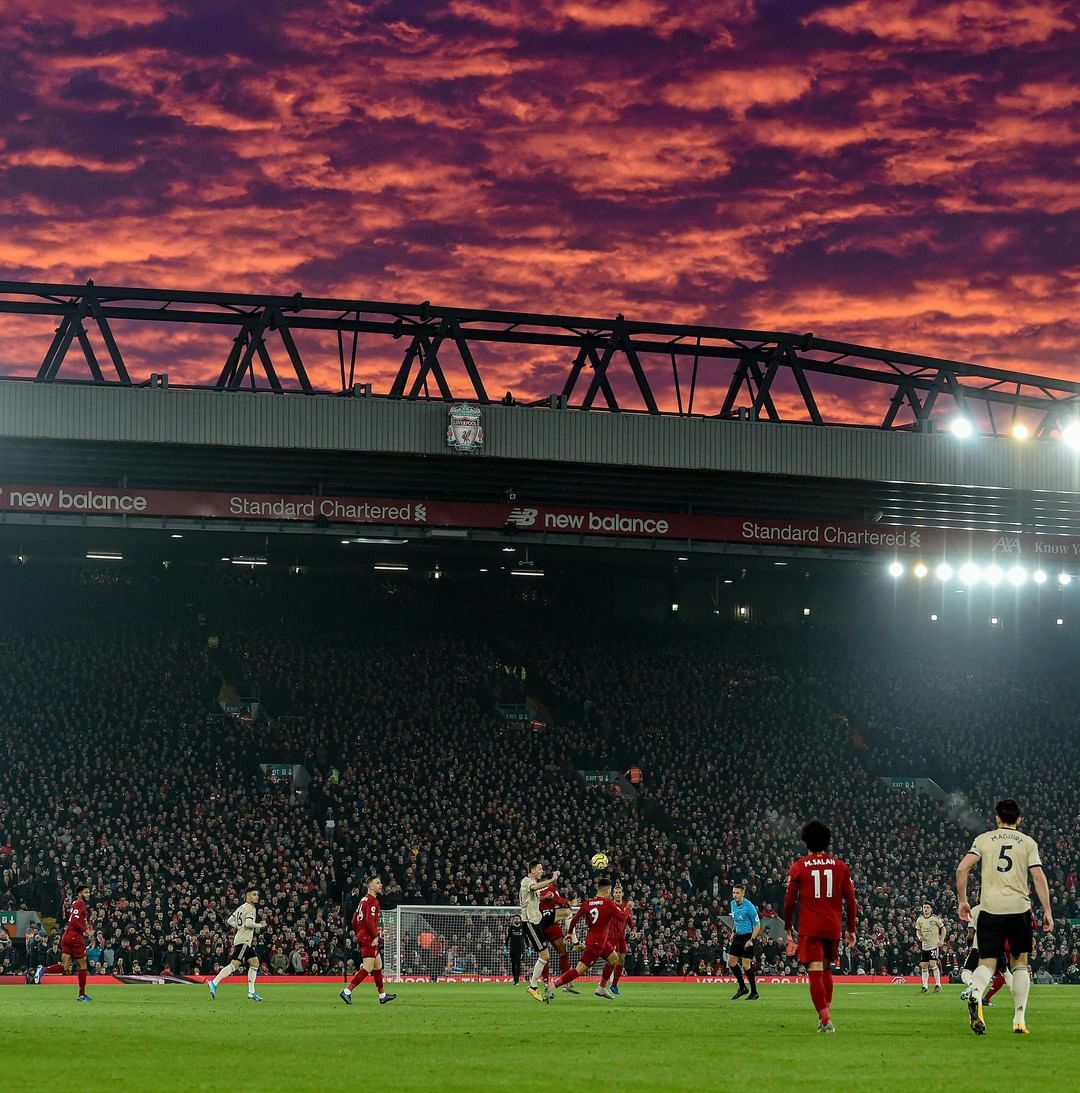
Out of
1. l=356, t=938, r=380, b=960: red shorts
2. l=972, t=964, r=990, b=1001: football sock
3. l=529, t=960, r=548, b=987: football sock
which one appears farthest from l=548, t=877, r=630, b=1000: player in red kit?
l=972, t=964, r=990, b=1001: football sock

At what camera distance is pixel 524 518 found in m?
48.3

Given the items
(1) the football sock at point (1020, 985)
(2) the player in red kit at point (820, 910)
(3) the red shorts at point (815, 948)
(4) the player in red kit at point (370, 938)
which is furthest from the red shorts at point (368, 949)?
(1) the football sock at point (1020, 985)

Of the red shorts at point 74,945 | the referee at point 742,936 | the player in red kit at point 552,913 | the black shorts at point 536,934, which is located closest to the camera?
the player in red kit at point 552,913

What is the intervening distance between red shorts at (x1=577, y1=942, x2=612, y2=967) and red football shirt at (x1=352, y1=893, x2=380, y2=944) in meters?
3.63

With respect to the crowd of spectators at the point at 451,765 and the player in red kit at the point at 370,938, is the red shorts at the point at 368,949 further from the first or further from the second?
the crowd of spectators at the point at 451,765

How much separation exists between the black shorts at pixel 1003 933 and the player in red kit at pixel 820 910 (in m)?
1.34

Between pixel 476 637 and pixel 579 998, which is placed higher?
pixel 476 637

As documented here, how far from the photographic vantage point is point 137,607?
58031 mm

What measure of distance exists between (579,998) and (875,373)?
27.0 m

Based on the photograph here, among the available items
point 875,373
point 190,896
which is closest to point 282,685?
point 190,896

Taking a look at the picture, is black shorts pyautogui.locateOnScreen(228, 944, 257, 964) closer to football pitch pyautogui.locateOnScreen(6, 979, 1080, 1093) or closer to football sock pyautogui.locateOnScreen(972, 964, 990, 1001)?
football pitch pyautogui.locateOnScreen(6, 979, 1080, 1093)

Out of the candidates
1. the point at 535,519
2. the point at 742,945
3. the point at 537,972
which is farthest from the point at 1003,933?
the point at 535,519

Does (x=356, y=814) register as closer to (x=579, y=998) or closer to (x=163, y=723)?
(x=163, y=723)

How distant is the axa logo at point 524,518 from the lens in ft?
158
